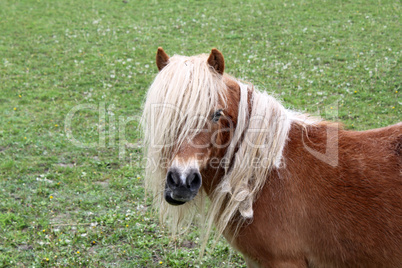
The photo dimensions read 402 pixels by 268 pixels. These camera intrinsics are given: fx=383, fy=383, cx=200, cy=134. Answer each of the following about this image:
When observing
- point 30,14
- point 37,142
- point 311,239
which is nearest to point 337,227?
point 311,239

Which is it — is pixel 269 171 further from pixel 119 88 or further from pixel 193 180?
pixel 119 88

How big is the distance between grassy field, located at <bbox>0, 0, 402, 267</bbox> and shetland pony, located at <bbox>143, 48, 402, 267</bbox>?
164 centimetres

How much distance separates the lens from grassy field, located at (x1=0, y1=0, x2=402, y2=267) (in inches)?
190

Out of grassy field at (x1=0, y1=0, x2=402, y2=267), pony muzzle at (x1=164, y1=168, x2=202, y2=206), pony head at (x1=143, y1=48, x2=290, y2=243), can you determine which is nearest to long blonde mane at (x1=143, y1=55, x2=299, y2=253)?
pony head at (x1=143, y1=48, x2=290, y2=243)

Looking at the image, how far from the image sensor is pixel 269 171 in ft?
10.4

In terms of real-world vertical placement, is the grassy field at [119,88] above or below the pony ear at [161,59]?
below

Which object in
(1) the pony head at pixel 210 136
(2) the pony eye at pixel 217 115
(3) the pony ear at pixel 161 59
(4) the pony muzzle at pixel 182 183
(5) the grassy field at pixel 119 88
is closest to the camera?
(4) the pony muzzle at pixel 182 183

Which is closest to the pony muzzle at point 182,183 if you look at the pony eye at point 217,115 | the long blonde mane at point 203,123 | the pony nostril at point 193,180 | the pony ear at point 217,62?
the pony nostril at point 193,180

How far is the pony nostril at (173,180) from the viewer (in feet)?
8.87

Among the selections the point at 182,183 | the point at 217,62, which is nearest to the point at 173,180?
the point at 182,183

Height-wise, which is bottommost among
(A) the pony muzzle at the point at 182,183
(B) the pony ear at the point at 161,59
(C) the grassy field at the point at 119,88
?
(C) the grassy field at the point at 119,88

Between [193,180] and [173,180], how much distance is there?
149 millimetres

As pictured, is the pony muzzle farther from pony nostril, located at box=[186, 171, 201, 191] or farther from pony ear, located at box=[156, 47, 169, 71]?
pony ear, located at box=[156, 47, 169, 71]

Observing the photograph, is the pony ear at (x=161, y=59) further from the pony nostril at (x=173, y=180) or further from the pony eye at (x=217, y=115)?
the pony nostril at (x=173, y=180)
